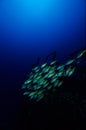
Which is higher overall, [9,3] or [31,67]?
[9,3]

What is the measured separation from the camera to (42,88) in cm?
471

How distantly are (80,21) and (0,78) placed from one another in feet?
7.25

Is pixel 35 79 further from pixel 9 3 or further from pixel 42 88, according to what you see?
pixel 9 3

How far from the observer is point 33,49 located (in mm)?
5414

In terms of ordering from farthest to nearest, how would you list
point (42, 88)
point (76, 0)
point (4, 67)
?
1. point (4, 67)
2. point (76, 0)
3. point (42, 88)

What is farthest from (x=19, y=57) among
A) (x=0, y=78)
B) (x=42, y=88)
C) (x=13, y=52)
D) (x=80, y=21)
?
(x=80, y=21)

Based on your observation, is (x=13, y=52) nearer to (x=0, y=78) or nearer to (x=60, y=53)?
(x=0, y=78)

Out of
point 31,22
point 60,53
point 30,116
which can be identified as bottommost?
point 30,116

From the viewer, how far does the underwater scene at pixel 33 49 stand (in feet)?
16.9

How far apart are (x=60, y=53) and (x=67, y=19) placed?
0.76m

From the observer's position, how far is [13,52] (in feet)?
17.9

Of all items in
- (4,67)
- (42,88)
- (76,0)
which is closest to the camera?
(42,88)

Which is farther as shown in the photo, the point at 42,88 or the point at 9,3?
the point at 9,3

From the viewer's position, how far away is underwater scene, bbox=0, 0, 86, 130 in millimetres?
5164
